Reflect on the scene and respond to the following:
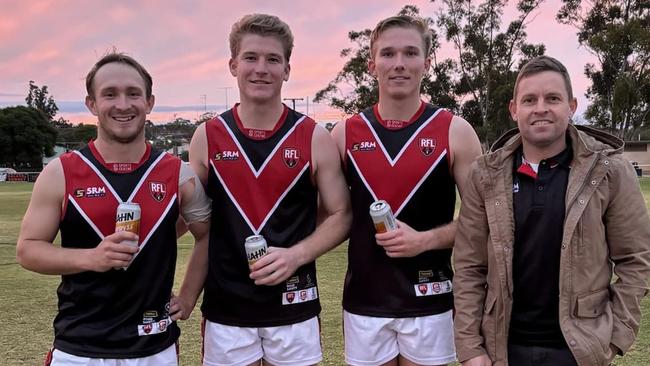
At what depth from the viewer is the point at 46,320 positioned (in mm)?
6332

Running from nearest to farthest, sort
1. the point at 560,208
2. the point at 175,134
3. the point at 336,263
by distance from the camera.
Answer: the point at 560,208 < the point at 336,263 < the point at 175,134

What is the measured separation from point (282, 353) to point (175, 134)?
95706mm

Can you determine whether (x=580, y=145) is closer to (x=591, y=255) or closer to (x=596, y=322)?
(x=591, y=255)

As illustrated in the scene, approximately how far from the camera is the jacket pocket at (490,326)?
295 cm

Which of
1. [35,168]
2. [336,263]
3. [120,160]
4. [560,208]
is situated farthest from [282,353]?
[35,168]

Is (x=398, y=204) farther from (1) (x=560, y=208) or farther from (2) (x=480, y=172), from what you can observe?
(1) (x=560, y=208)

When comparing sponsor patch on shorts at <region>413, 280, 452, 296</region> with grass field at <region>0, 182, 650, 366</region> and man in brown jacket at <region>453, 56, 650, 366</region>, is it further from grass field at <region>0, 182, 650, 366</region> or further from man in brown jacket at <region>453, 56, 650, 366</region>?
grass field at <region>0, 182, 650, 366</region>

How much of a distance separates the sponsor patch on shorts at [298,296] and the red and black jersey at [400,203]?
0.26 meters

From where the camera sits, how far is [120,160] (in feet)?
9.77

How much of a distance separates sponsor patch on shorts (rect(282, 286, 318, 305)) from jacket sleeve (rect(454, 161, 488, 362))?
79cm

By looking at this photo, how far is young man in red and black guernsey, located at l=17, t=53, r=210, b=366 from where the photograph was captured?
9.32 feet

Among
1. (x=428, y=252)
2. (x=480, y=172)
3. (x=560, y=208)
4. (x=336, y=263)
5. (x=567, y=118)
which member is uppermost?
(x=567, y=118)

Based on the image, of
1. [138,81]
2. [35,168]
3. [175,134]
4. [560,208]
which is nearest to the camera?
[560,208]

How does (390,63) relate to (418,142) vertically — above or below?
above
